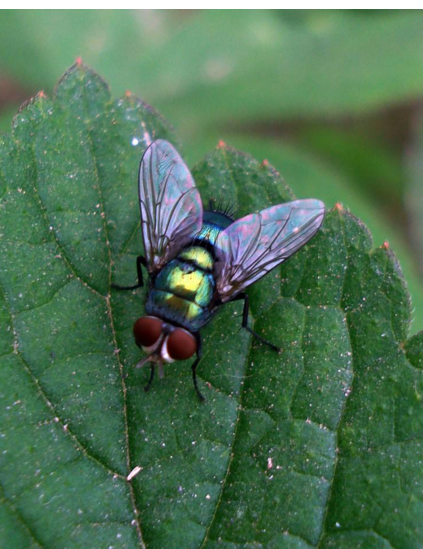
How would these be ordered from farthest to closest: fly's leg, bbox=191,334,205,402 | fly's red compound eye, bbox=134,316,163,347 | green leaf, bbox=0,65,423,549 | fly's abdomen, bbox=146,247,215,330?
1. fly's abdomen, bbox=146,247,215,330
2. fly's leg, bbox=191,334,205,402
3. fly's red compound eye, bbox=134,316,163,347
4. green leaf, bbox=0,65,423,549

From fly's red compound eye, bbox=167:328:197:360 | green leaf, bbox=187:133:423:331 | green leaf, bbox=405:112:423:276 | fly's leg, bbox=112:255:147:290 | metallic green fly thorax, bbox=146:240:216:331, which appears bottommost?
green leaf, bbox=405:112:423:276

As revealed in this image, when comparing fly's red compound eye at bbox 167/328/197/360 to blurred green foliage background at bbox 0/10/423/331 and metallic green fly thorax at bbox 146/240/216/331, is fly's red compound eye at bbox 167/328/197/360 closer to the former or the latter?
metallic green fly thorax at bbox 146/240/216/331

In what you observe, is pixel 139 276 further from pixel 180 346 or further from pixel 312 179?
pixel 312 179

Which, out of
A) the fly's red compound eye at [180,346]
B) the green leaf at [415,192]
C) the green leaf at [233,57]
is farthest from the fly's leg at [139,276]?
the green leaf at [415,192]

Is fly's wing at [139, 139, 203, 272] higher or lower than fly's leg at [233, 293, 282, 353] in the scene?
higher

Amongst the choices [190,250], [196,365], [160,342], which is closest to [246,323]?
[196,365]

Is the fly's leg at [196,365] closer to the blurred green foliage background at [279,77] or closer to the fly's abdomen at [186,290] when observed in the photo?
the fly's abdomen at [186,290]

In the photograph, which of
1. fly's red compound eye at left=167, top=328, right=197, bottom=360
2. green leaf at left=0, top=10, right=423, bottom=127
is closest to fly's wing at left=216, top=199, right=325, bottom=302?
fly's red compound eye at left=167, top=328, right=197, bottom=360

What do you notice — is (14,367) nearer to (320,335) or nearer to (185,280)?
(185,280)

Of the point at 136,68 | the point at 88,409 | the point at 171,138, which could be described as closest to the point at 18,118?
the point at 171,138
